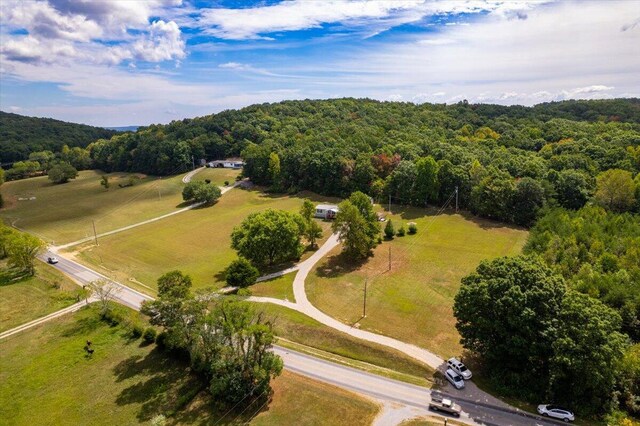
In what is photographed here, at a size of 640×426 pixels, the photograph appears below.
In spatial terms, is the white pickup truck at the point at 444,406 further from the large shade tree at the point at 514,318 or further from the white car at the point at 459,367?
the large shade tree at the point at 514,318

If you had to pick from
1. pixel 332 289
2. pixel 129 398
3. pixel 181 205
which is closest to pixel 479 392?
pixel 332 289

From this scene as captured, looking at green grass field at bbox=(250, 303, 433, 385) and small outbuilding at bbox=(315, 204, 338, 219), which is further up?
Answer: small outbuilding at bbox=(315, 204, 338, 219)

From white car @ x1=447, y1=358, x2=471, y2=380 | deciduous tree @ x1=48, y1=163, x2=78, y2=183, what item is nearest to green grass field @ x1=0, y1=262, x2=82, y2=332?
white car @ x1=447, y1=358, x2=471, y2=380

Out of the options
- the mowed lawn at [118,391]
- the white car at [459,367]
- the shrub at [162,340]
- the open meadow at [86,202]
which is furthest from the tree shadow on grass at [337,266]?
the open meadow at [86,202]

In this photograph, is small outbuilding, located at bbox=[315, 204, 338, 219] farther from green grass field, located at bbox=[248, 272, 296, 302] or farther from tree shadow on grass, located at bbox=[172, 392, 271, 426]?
tree shadow on grass, located at bbox=[172, 392, 271, 426]

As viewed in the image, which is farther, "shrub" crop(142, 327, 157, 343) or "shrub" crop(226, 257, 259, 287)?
"shrub" crop(226, 257, 259, 287)

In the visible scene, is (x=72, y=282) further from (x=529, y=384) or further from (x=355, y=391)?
(x=529, y=384)

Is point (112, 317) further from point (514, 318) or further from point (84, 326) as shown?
point (514, 318)
